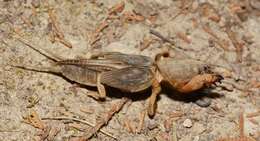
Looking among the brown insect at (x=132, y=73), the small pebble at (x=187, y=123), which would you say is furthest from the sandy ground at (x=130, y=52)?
the brown insect at (x=132, y=73)

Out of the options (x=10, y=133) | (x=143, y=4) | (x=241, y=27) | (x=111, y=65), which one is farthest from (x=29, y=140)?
(x=241, y=27)

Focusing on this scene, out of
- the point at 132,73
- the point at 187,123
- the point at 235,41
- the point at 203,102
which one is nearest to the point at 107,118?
the point at 132,73

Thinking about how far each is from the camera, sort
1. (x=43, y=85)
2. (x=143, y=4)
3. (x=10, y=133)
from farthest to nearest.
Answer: (x=143, y=4) < (x=43, y=85) < (x=10, y=133)

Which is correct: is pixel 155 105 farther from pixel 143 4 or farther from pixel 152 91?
pixel 143 4

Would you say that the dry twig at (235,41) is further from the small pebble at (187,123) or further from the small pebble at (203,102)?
the small pebble at (187,123)

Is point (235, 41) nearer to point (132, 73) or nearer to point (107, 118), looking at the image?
point (132, 73)
